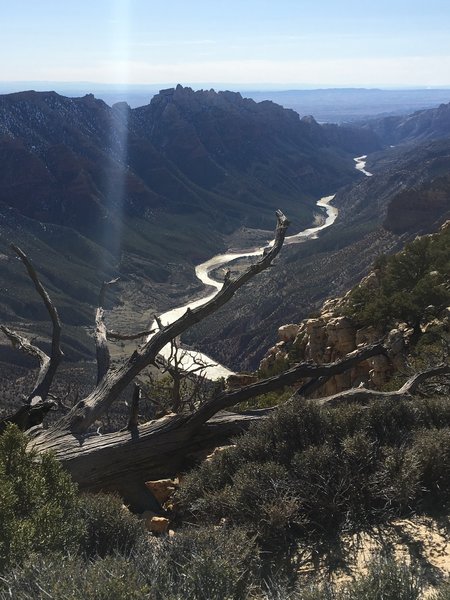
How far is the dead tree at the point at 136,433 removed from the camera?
363 inches

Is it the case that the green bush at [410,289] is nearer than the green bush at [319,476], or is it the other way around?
the green bush at [319,476]

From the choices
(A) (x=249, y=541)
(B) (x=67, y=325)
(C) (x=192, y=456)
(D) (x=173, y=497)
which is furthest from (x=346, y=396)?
(B) (x=67, y=325)

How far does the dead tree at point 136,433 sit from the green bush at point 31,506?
6.55 ft

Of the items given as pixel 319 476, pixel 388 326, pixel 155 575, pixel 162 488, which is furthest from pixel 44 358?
pixel 388 326

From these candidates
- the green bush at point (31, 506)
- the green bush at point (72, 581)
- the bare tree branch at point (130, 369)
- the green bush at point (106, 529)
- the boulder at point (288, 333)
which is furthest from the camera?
the boulder at point (288, 333)

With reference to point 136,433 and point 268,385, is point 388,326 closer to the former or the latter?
point 268,385

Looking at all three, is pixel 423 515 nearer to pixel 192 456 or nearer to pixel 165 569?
pixel 165 569

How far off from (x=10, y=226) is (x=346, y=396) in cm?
14228

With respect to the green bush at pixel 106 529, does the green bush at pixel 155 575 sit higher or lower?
higher

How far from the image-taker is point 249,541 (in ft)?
20.5

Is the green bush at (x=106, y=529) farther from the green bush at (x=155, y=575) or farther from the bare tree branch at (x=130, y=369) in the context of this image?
the bare tree branch at (x=130, y=369)

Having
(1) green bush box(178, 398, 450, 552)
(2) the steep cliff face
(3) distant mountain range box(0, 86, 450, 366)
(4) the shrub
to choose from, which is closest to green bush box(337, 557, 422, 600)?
(4) the shrub

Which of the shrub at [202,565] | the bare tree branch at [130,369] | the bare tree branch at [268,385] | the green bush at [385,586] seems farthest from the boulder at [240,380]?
the green bush at [385,586]

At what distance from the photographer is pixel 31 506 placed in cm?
658
